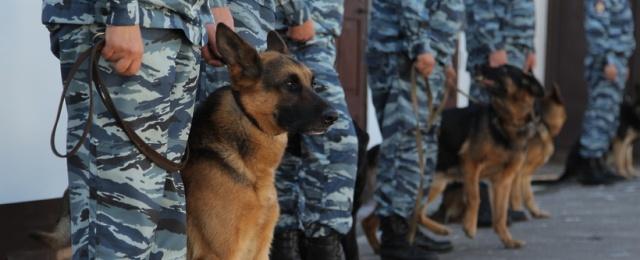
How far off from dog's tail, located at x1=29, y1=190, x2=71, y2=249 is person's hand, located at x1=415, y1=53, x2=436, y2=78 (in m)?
2.04

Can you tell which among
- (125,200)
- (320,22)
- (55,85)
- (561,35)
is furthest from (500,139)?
(561,35)

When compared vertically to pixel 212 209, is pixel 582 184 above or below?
below

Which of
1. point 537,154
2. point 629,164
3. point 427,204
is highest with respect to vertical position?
point 537,154

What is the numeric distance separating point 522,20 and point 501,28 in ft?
0.52

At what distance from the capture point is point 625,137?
1034cm

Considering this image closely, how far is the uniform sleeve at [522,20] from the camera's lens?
22.6 feet

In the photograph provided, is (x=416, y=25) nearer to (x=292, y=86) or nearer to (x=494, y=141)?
(x=494, y=141)

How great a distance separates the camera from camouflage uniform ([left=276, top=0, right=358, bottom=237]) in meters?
4.19

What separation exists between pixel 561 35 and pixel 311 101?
10044mm

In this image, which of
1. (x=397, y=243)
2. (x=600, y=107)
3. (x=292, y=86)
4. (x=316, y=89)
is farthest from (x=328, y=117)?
(x=600, y=107)

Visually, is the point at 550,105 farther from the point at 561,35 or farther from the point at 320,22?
the point at 561,35

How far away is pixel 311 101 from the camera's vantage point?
3.37 metres

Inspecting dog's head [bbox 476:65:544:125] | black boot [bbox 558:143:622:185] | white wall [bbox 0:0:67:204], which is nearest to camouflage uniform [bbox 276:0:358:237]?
white wall [bbox 0:0:67:204]

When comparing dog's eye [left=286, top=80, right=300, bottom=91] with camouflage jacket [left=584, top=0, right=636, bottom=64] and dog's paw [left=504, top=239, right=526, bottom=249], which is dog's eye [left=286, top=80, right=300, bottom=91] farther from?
camouflage jacket [left=584, top=0, right=636, bottom=64]
